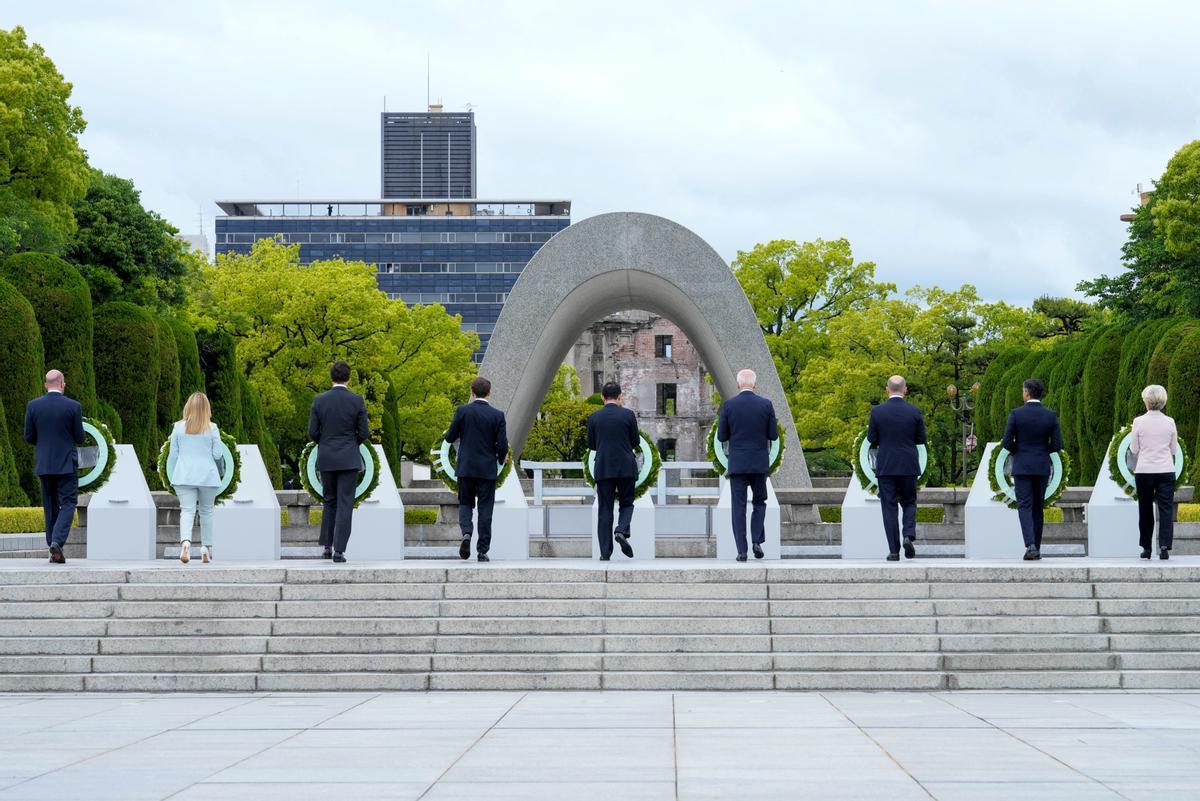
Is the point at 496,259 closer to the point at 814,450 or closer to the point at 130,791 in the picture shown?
the point at 814,450

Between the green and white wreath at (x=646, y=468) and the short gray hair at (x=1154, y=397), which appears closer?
the short gray hair at (x=1154, y=397)

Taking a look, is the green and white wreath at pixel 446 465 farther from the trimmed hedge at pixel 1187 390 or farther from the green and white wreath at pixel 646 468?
the trimmed hedge at pixel 1187 390

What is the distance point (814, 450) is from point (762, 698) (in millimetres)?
42686

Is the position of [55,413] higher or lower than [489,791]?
higher

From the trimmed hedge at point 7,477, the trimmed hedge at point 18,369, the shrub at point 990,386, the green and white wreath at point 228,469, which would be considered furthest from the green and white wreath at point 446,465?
the shrub at point 990,386

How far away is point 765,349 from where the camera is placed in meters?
22.7

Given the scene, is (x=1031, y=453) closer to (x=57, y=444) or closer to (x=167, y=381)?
(x=57, y=444)

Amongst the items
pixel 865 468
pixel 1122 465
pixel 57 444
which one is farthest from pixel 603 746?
pixel 1122 465

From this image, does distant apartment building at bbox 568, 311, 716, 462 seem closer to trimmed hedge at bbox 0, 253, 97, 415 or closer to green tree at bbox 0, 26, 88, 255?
green tree at bbox 0, 26, 88, 255

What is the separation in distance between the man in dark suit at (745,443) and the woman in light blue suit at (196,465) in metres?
4.91

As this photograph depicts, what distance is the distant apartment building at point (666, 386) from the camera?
72500 millimetres

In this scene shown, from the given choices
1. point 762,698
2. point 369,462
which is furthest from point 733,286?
point 762,698

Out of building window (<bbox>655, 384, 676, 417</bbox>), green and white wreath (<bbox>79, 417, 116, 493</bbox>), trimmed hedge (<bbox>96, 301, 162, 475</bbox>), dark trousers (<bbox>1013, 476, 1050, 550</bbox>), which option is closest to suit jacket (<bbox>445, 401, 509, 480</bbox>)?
green and white wreath (<bbox>79, 417, 116, 493</bbox>)

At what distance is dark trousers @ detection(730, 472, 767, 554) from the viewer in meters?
13.3
